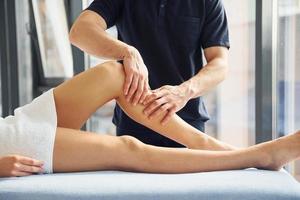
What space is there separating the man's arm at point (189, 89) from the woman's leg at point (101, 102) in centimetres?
3

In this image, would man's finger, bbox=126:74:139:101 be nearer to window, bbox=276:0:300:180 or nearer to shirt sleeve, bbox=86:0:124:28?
shirt sleeve, bbox=86:0:124:28

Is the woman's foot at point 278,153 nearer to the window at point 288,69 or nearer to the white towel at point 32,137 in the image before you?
the white towel at point 32,137

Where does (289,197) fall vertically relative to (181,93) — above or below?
below

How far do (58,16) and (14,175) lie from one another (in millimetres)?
1898

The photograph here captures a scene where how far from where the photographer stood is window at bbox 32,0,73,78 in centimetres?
288

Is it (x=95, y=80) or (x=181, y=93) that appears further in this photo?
(x=181, y=93)

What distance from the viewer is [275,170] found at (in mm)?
1231

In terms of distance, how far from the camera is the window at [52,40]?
2877 mm

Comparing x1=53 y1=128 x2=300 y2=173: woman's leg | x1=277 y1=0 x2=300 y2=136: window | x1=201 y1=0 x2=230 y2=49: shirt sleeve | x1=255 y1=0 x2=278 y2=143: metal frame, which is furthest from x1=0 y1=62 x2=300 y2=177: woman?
x1=277 y1=0 x2=300 y2=136: window

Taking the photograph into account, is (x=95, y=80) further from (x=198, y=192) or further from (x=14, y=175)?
(x=198, y=192)

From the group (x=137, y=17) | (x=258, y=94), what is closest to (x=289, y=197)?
(x=137, y=17)

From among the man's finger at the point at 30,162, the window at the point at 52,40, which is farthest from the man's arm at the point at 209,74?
the window at the point at 52,40

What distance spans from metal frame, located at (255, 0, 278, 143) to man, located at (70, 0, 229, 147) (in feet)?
1.62

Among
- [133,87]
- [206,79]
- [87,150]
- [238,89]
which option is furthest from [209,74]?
[238,89]
